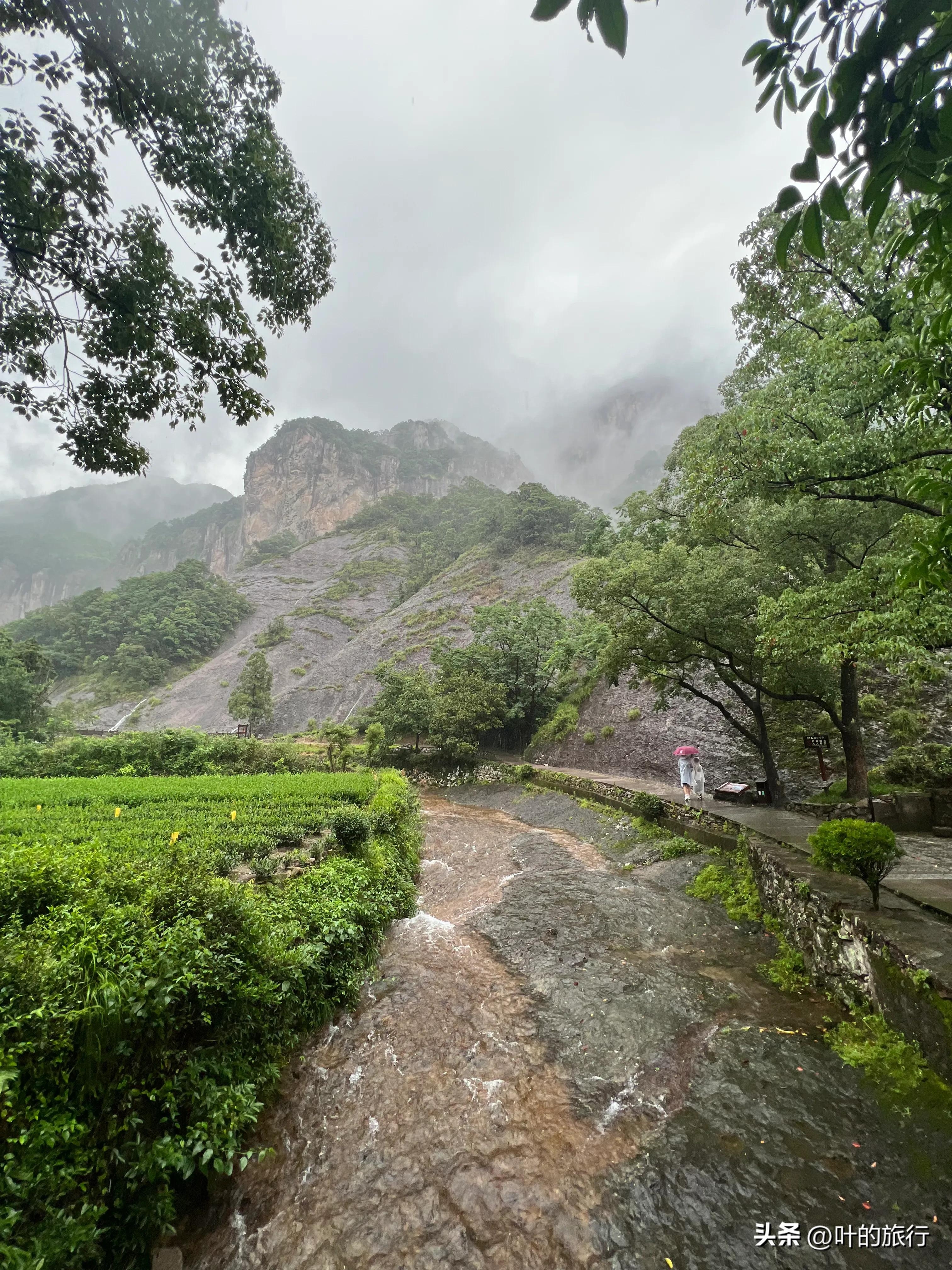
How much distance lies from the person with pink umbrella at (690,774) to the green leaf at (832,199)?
1250cm

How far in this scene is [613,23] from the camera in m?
1.30

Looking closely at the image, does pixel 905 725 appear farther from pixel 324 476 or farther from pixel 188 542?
pixel 188 542

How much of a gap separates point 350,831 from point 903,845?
9.28 meters

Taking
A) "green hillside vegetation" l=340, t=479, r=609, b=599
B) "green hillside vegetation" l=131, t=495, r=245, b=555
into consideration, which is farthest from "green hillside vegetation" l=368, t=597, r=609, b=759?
"green hillside vegetation" l=131, t=495, r=245, b=555

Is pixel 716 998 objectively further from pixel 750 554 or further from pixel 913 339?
pixel 750 554

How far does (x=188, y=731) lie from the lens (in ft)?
79.2

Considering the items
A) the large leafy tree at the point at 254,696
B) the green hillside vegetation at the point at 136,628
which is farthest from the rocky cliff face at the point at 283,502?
the large leafy tree at the point at 254,696

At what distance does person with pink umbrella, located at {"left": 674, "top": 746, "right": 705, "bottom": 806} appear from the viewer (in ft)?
40.7

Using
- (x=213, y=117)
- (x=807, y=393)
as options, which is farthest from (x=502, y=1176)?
(x=807, y=393)

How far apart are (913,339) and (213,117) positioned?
611 cm

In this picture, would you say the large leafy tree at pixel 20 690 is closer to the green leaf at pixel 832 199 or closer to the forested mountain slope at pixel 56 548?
the green leaf at pixel 832 199

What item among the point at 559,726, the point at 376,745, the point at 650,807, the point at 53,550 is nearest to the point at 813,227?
the point at 650,807

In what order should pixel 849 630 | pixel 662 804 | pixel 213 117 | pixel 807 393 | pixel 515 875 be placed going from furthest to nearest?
pixel 662 804 → pixel 515 875 → pixel 807 393 → pixel 849 630 → pixel 213 117

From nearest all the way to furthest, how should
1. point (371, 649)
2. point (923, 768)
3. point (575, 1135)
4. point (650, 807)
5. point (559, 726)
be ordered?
1. point (575, 1135)
2. point (923, 768)
3. point (650, 807)
4. point (559, 726)
5. point (371, 649)
